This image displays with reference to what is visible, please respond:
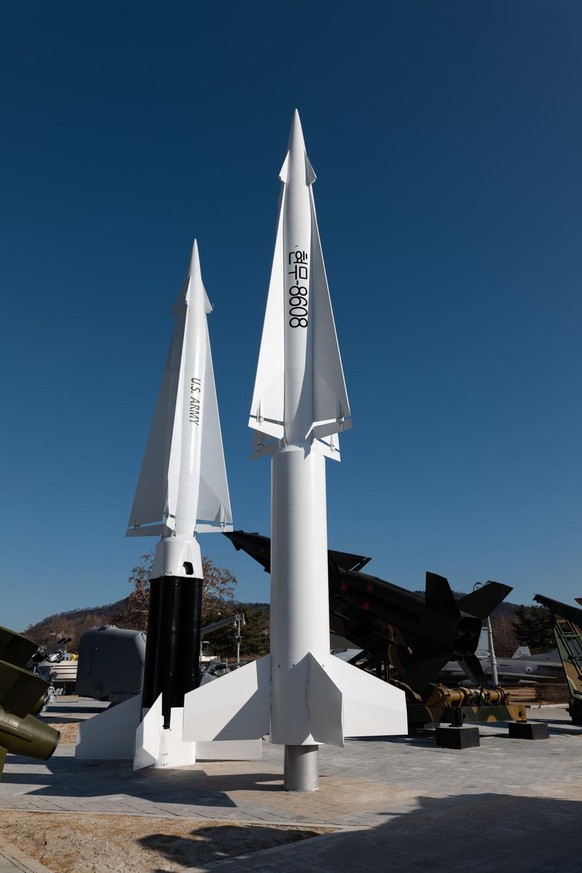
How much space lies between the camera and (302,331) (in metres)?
10.4

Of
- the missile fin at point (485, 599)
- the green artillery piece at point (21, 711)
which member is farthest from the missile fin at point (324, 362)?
the missile fin at point (485, 599)

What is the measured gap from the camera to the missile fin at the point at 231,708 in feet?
27.7

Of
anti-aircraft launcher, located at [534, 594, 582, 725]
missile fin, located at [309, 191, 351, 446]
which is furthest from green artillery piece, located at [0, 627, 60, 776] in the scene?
anti-aircraft launcher, located at [534, 594, 582, 725]

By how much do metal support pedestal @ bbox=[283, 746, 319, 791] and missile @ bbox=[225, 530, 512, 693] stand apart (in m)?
5.57

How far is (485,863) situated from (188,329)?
1080 cm

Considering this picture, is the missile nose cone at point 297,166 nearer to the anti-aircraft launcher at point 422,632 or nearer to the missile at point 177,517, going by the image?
the missile at point 177,517

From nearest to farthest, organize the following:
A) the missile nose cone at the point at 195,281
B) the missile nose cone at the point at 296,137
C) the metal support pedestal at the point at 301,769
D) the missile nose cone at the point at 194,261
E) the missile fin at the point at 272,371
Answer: the metal support pedestal at the point at 301,769 < the missile fin at the point at 272,371 < the missile nose cone at the point at 296,137 < the missile nose cone at the point at 195,281 < the missile nose cone at the point at 194,261

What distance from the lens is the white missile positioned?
8.47m

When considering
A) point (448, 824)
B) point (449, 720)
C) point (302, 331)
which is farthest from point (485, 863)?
point (449, 720)

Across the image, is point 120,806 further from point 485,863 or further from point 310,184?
point 310,184

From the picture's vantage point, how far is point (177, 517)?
12359mm

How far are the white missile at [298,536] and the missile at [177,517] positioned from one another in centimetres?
282

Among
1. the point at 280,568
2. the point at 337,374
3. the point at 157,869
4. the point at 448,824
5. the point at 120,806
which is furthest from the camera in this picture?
the point at 337,374

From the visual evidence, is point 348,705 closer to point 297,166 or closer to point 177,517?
point 177,517
